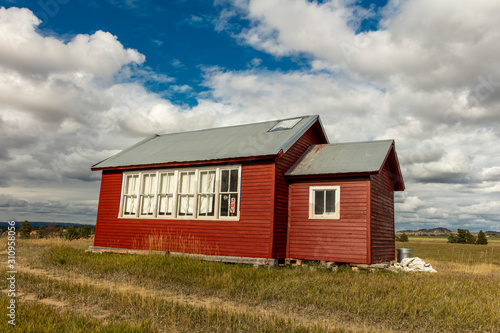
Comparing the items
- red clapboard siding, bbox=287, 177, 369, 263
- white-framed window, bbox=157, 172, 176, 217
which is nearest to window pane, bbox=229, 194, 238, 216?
red clapboard siding, bbox=287, 177, 369, 263

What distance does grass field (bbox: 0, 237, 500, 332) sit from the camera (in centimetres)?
631

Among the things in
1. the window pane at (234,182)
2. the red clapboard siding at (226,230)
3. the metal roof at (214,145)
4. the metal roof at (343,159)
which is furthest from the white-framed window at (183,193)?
the metal roof at (343,159)

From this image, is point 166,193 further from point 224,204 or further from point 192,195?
point 224,204

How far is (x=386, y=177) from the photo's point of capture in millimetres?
16625

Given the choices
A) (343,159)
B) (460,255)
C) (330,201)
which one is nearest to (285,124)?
(343,159)

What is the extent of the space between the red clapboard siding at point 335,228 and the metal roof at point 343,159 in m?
0.43

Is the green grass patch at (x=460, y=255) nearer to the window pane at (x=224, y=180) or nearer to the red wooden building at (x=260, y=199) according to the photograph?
the red wooden building at (x=260, y=199)

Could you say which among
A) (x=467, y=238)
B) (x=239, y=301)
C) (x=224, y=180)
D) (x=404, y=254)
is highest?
(x=224, y=180)

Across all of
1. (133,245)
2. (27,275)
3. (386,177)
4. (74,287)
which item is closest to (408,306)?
(74,287)

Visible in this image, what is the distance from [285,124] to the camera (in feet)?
57.2

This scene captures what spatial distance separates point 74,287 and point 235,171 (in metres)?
7.66

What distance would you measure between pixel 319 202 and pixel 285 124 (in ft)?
15.9

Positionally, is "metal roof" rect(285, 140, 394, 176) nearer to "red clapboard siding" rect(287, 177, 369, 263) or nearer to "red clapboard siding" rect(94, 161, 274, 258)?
"red clapboard siding" rect(287, 177, 369, 263)

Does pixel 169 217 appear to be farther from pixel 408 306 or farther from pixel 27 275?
pixel 408 306
